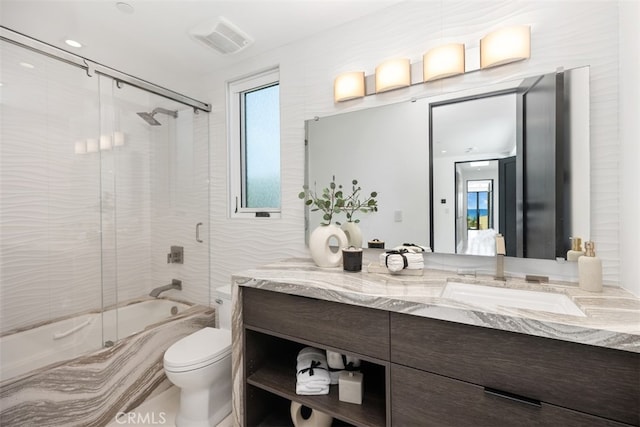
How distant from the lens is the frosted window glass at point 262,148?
86.2 inches

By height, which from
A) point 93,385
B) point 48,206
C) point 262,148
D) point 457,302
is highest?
point 262,148

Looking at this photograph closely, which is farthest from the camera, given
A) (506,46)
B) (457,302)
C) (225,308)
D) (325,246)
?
(225,308)

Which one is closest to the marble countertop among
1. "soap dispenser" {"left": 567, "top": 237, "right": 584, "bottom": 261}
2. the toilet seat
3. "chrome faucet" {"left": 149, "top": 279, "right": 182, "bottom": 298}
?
"soap dispenser" {"left": 567, "top": 237, "right": 584, "bottom": 261}

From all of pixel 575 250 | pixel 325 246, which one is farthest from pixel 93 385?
pixel 575 250

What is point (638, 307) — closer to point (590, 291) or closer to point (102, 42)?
point (590, 291)

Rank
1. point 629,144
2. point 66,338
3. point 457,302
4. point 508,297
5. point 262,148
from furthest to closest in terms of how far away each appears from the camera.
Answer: point 262,148 → point 66,338 → point 508,297 → point 629,144 → point 457,302

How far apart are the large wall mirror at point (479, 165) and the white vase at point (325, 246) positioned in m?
0.25

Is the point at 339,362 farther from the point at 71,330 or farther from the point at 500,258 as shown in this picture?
the point at 71,330

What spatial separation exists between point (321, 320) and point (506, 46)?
1.53 m

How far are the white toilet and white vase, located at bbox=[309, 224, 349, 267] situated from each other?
79cm

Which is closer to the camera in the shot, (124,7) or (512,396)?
(512,396)

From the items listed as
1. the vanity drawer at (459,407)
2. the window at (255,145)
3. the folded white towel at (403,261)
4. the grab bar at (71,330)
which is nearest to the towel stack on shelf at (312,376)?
the vanity drawer at (459,407)

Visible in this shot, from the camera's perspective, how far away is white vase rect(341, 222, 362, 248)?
1707 mm

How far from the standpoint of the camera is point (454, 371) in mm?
922
